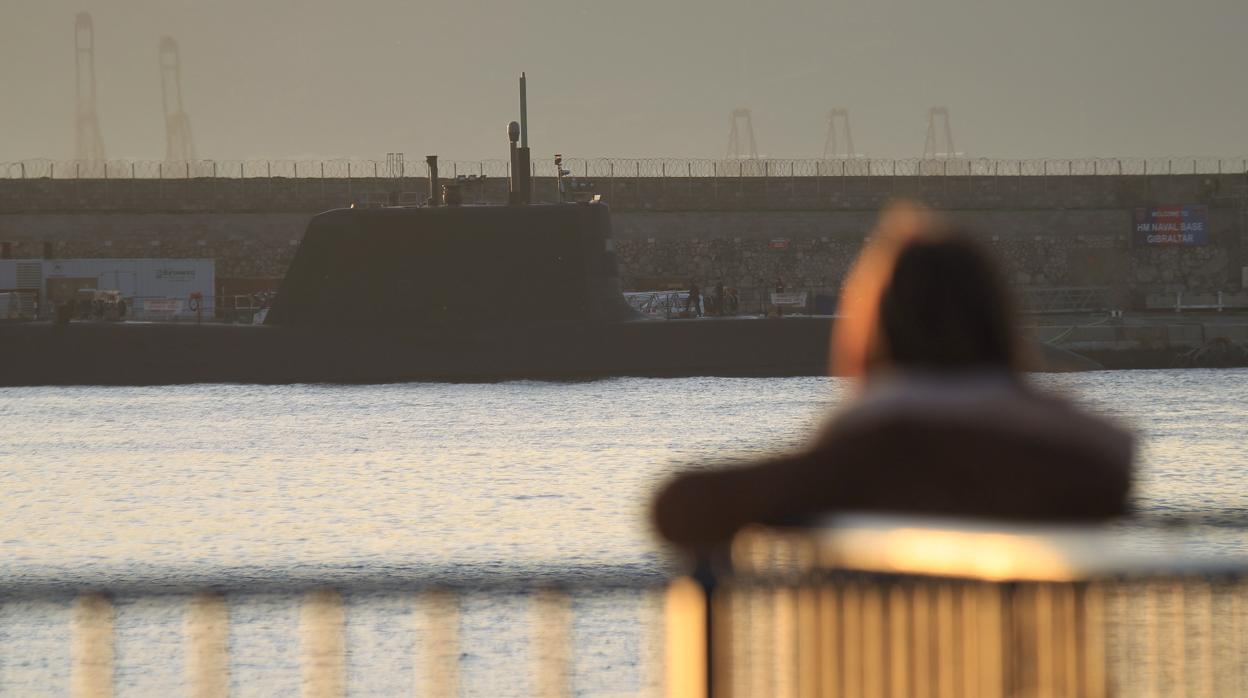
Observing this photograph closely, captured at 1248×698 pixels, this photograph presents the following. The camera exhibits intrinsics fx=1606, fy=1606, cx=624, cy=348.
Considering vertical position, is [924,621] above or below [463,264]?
below

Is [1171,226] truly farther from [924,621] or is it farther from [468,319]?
[924,621]

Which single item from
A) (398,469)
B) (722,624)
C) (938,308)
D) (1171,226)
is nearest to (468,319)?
(398,469)

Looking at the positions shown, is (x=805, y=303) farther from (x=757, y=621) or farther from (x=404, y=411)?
(x=757, y=621)

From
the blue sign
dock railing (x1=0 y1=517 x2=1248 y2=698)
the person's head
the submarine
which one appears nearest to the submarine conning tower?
the submarine

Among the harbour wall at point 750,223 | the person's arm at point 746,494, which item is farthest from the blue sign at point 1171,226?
the person's arm at point 746,494

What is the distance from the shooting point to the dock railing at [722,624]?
298 centimetres

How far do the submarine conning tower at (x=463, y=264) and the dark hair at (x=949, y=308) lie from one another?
29.9 meters

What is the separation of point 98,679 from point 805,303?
5571cm

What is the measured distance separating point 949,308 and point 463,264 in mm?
30553

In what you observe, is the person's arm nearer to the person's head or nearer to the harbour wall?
the person's head

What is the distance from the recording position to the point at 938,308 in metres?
2.64

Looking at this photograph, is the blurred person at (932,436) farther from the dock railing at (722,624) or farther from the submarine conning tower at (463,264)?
the submarine conning tower at (463,264)

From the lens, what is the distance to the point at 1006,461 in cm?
250

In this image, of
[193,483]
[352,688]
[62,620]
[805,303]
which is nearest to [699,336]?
[193,483]
